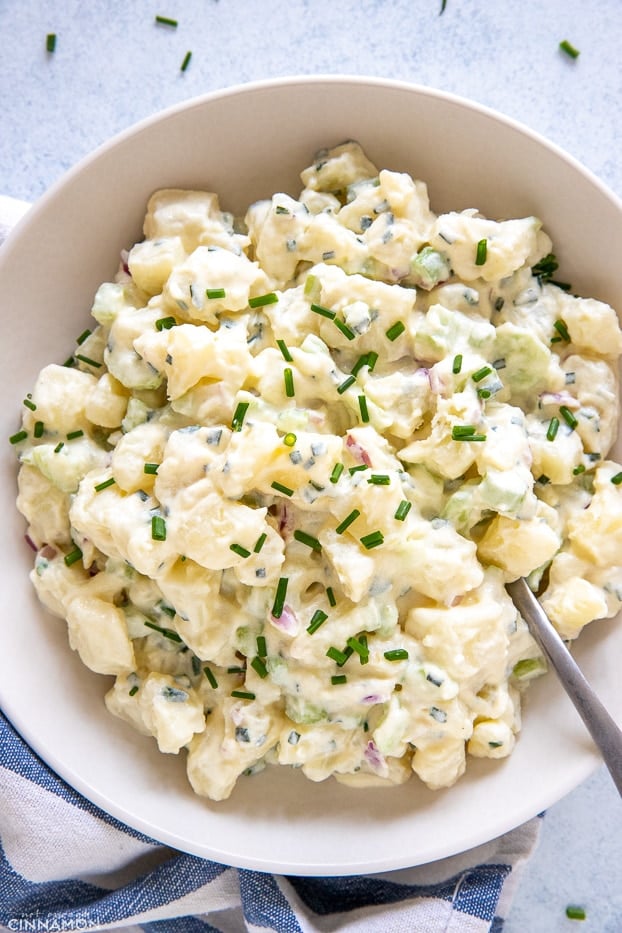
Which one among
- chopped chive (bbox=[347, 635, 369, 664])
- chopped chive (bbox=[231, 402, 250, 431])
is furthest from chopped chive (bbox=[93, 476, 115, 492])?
chopped chive (bbox=[347, 635, 369, 664])

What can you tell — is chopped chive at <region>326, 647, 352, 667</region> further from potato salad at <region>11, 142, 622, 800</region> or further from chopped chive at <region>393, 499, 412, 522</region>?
chopped chive at <region>393, 499, 412, 522</region>

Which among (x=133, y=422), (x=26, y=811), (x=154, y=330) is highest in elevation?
(x=154, y=330)

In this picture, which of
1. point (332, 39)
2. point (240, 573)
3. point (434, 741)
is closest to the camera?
point (240, 573)

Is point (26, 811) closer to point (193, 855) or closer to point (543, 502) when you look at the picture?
point (193, 855)

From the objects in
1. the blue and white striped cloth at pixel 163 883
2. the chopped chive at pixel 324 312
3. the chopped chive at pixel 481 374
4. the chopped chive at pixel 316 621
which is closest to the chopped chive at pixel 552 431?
the chopped chive at pixel 481 374

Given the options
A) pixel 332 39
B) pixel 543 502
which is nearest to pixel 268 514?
pixel 543 502

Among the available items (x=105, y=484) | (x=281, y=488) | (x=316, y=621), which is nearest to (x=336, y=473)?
(x=281, y=488)
